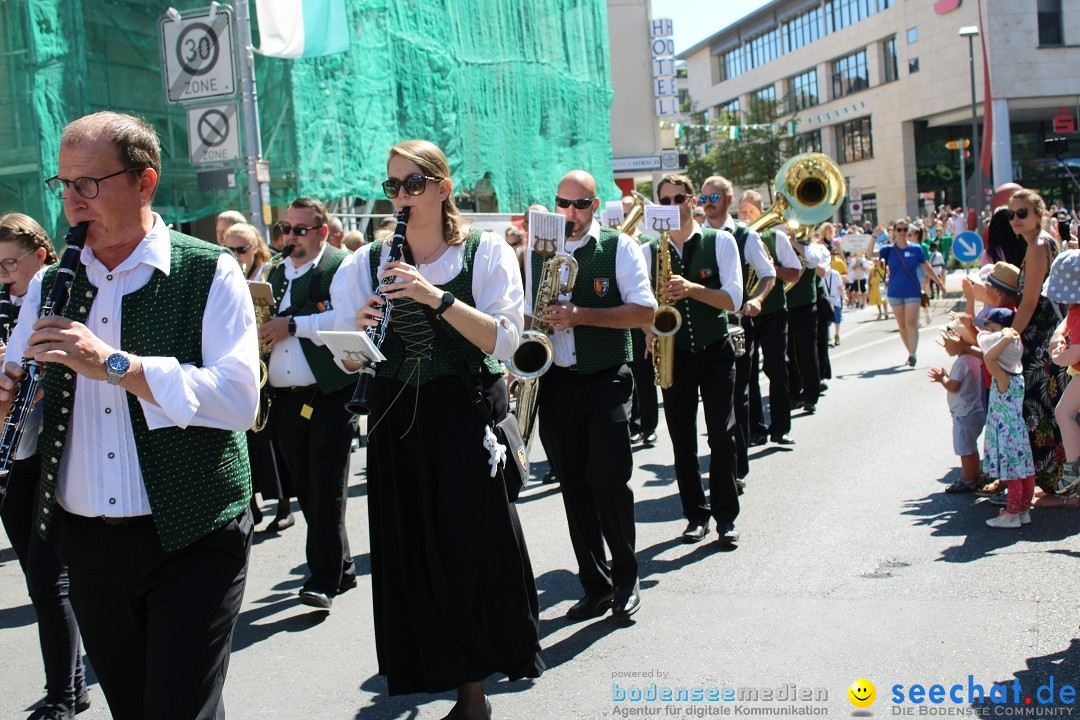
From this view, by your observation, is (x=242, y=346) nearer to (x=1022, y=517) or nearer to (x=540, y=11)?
(x=1022, y=517)

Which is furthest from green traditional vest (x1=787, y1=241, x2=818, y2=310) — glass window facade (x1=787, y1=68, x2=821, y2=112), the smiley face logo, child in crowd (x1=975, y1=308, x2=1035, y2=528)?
glass window facade (x1=787, y1=68, x2=821, y2=112)

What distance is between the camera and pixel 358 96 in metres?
18.2

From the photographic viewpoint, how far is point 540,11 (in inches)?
1007

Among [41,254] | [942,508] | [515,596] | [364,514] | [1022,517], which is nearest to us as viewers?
[515,596]

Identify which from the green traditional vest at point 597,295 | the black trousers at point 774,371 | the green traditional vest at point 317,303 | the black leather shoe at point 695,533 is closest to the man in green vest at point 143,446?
the green traditional vest at point 597,295

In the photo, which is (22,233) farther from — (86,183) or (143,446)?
(143,446)

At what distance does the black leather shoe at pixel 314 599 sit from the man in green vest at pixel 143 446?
2.51 meters

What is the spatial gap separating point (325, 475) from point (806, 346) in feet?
21.0

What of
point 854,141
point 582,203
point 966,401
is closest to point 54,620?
point 582,203

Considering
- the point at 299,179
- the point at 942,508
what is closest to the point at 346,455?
the point at 942,508

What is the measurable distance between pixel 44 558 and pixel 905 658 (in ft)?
11.1

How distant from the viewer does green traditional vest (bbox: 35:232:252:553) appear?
2812 millimetres

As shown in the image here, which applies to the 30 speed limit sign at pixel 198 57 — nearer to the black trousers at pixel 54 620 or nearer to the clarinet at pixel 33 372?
the black trousers at pixel 54 620

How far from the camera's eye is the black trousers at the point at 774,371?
9.38m
